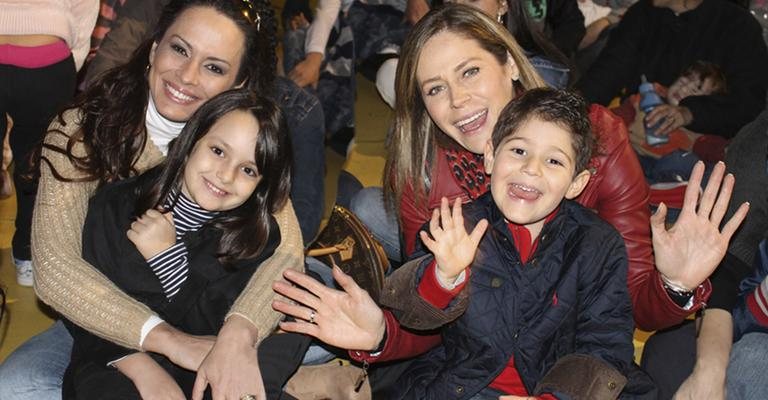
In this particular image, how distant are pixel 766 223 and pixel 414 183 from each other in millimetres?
958

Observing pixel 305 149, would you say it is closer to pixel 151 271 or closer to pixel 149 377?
pixel 151 271

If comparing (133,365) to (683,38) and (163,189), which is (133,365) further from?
(683,38)

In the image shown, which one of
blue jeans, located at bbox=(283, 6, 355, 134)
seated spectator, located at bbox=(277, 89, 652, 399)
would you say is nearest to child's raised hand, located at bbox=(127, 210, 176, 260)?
seated spectator, located at bbox=(277, 89, 652, 399)

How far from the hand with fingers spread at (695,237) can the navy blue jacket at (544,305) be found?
0.10 meters

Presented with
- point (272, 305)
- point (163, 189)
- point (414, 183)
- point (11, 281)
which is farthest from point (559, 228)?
point (11, 281)

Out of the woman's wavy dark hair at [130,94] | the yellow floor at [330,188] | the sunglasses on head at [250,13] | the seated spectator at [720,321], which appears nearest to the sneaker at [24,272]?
the yellow floor at [330,188]

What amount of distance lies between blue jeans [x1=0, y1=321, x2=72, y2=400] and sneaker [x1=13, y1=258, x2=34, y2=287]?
0.87m

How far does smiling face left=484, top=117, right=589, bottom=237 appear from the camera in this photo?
89.6 inches

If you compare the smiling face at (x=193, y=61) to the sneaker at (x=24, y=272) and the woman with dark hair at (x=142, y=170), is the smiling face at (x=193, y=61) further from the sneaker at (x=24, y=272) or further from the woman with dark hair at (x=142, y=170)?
the sneaker at (x=24, y=272)

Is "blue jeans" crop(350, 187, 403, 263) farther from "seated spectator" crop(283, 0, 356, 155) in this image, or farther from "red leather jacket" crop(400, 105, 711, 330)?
"seated spectator" crop(283, 0, 356, 155)

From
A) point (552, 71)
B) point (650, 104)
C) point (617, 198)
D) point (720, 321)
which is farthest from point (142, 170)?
point (650, 104)

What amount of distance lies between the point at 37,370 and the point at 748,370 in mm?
1741

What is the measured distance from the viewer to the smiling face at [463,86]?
8.43 ft

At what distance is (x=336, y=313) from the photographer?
2281 millimetres
